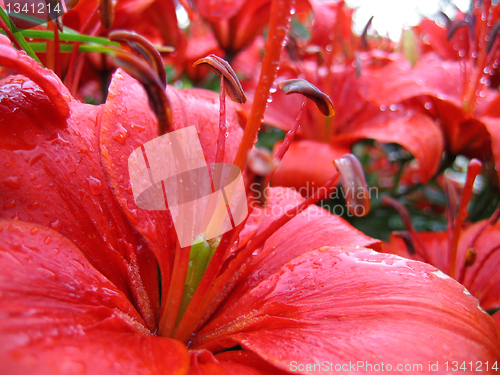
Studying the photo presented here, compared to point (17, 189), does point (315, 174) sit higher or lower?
lower

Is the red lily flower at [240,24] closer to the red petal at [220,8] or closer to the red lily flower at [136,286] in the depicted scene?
the red petal at [220,8]

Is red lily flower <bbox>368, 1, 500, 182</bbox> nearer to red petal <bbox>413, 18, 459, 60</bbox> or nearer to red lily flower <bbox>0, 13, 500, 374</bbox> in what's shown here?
red petal <bbox>413, 18, 459, 60</bbox>

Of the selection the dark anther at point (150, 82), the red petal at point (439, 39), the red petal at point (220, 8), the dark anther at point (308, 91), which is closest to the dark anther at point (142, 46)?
the dark anther at point (150, 82)

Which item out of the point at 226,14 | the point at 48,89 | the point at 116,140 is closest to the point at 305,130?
the point at 226,14

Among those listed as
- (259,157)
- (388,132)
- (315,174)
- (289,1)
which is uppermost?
(289,1)

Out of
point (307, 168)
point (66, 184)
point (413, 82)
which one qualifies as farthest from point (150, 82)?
point (413, 82)

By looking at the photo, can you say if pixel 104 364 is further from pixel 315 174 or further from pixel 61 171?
pixel 315 174
